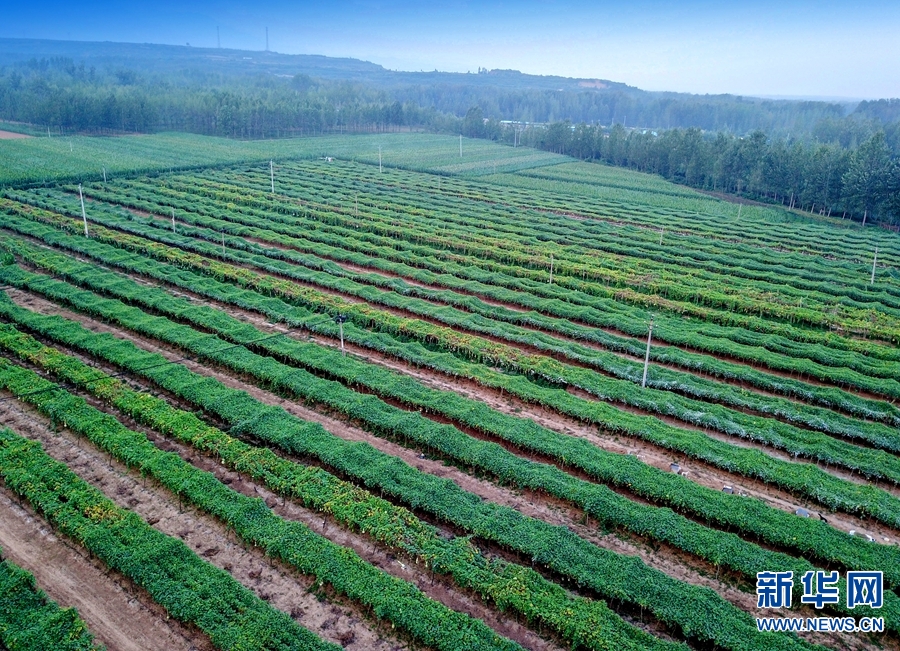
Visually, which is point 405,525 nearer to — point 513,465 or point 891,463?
point 513,465

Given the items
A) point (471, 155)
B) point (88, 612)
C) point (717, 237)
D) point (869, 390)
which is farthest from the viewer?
point (471, 155)

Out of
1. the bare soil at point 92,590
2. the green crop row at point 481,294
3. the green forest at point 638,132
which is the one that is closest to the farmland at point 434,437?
the bare soil at point 92,590

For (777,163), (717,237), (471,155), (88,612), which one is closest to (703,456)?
(88,612)

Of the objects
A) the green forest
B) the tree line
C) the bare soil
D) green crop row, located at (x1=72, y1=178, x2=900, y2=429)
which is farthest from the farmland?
the green forest

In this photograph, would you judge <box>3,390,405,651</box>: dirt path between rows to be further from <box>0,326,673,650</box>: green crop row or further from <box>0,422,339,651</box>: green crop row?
<box>0,326,673,650</box>: green crop row

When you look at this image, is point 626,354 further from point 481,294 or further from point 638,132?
point 638,132

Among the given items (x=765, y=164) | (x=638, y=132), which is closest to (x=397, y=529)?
(x=765, y=164)
